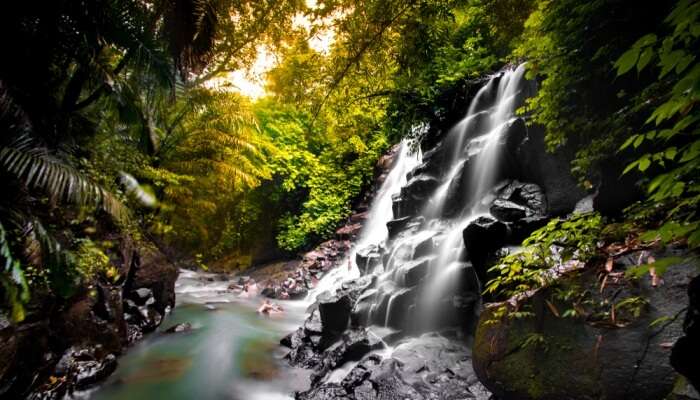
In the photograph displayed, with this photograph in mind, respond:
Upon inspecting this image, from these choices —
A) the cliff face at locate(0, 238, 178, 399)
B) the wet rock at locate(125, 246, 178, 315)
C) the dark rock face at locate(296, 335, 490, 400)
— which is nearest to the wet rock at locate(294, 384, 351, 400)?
the dark rock face at locate(296, 335, 490, 400)

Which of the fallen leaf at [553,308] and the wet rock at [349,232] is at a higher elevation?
the wet rock at [349,232]

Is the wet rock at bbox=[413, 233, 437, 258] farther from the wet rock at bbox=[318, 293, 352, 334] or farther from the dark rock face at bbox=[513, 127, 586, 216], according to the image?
the dark rock face at bbox=[513, 127, 586, 216]

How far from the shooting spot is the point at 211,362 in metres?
6.10

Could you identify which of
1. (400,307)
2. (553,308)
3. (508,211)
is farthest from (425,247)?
(553,308)

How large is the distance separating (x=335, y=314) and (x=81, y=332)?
164 inches

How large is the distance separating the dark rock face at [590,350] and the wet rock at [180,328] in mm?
6880

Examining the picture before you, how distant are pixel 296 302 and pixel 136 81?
7709mm

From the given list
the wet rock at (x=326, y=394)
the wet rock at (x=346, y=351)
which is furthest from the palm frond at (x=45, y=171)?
the wet rock at (x=346, y=351)

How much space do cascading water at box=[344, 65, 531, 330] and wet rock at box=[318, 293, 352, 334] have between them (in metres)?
0.33

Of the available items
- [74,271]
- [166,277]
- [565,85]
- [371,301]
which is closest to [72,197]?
[74,271]

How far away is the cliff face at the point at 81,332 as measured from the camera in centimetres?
374

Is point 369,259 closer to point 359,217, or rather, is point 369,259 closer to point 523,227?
point 523,227

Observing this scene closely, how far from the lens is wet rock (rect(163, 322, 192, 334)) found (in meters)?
7.39

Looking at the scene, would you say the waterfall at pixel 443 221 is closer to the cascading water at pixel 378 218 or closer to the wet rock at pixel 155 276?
the cascading water at pixel 378 218
